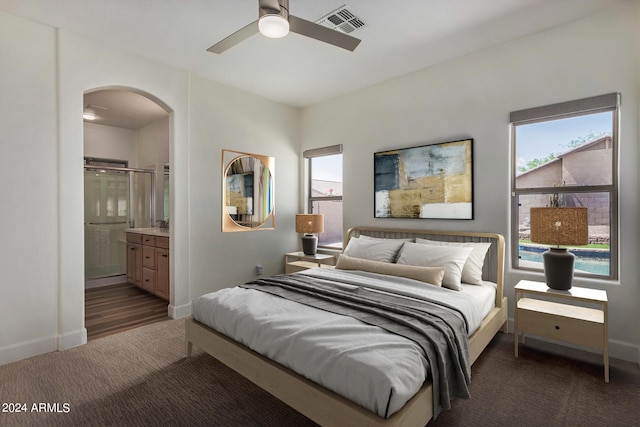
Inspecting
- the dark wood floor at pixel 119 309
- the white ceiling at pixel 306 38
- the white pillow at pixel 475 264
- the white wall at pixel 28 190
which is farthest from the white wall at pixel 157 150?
the white pillow at pixel 475 264

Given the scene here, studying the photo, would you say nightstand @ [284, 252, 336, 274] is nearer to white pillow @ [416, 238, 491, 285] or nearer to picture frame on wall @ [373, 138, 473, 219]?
picture frame on wall @ [373, 138, 473, 219]

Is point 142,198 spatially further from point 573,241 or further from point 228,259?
point 573,241

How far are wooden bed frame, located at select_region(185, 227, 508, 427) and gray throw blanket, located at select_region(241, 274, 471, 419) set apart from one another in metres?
0.14

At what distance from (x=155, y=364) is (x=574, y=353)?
11.3 ft

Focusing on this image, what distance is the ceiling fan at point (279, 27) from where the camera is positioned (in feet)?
6.38

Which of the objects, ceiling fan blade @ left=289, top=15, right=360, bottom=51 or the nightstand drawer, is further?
the nightstand drawer

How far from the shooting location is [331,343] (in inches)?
66.6

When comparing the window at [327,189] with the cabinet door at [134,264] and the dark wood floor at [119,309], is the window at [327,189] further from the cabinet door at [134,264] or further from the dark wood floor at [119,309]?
the cabinet door at [134,264]

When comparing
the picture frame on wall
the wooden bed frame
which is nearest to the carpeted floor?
the wooden bed frame

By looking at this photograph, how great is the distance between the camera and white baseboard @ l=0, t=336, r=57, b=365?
2.58 metres

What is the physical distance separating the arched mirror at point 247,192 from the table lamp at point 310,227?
0.47m

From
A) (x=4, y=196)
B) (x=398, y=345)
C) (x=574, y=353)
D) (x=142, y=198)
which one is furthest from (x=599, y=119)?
(x=142, y=198)

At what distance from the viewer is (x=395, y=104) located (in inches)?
155

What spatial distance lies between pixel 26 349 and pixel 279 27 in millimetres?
3198
